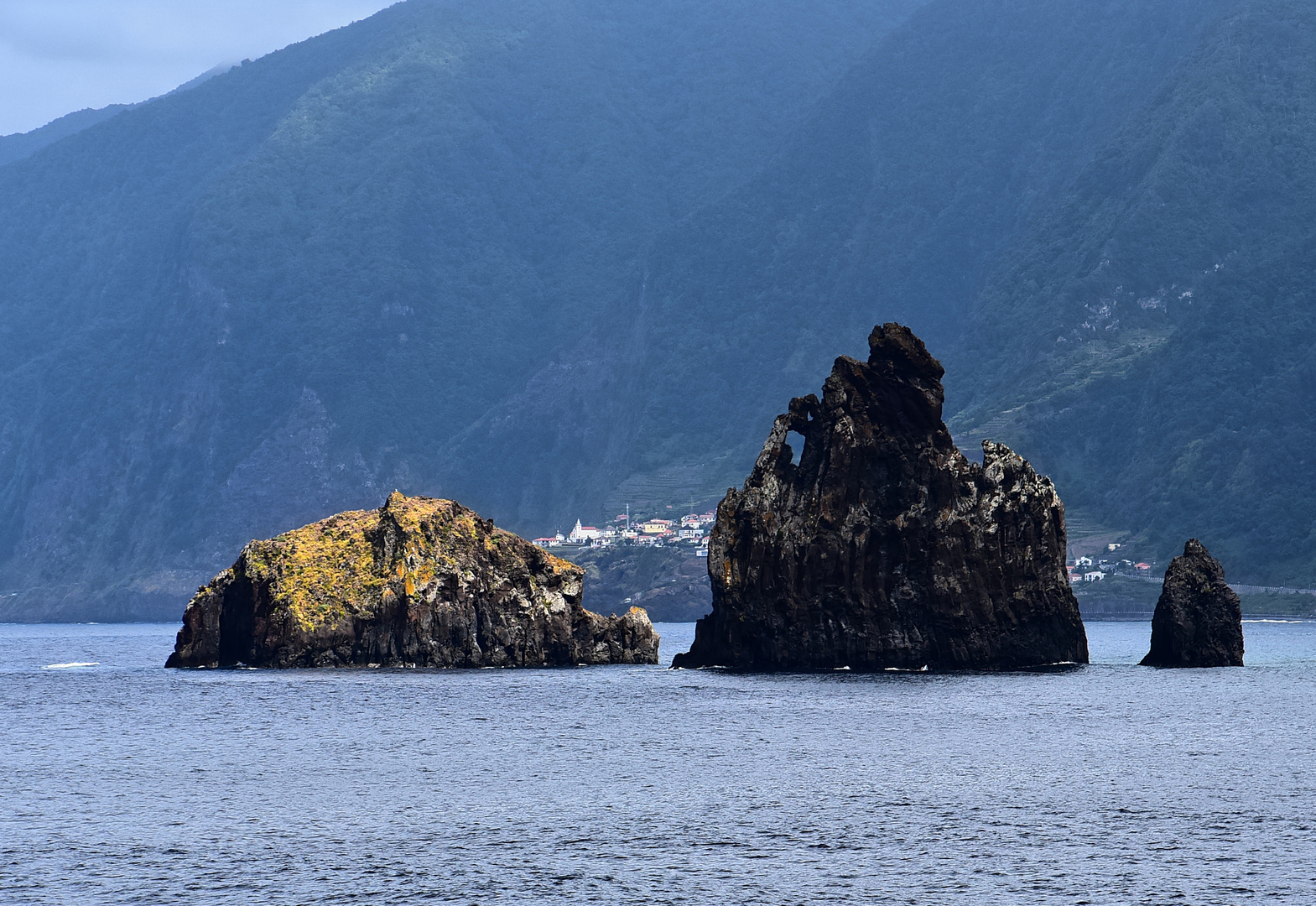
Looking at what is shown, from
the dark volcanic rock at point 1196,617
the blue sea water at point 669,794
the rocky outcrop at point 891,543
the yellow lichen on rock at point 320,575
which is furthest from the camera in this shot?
the yellow lichen on rock at point 320,575

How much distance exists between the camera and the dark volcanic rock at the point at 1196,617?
431 feet

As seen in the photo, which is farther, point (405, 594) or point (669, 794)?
point (405, 594)

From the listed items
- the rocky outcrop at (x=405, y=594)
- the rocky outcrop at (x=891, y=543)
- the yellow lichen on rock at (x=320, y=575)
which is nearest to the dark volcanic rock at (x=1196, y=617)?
the rocky outcrop at (x=891, y=543)

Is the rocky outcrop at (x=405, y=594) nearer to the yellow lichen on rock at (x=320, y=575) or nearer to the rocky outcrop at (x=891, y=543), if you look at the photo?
the yellow lichen on rock at (x=320, y=575)

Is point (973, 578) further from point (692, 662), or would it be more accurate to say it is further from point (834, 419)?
point (692, 662)

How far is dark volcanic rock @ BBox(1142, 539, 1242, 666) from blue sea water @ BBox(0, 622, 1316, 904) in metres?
9.82

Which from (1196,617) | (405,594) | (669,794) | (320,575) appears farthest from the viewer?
(1196,617)

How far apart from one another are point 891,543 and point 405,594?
39.5 meters

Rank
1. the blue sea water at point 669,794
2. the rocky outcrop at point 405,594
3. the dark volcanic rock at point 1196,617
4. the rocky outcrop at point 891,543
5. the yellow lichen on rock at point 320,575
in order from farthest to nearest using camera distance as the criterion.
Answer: the rocky outcrop at point 405,594 → the yellow lichen on rock at point 320,575 → the dark volcanic rock at point 1196,617 → the rocky outcrop at point 891,543 → the blue sea water at point 669,794

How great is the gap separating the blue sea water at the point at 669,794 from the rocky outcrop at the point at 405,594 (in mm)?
Result: 11959

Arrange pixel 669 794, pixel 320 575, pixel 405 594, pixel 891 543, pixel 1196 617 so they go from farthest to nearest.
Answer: pixel 1196 617 → pixel 320 575 → pixel 405 594 → pixel 891 543 → pixel 669 794

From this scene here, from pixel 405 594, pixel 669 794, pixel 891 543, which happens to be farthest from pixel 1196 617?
pixel 669 794

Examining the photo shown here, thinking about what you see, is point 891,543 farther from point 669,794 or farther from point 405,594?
point 669,794

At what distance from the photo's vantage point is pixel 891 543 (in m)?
125
